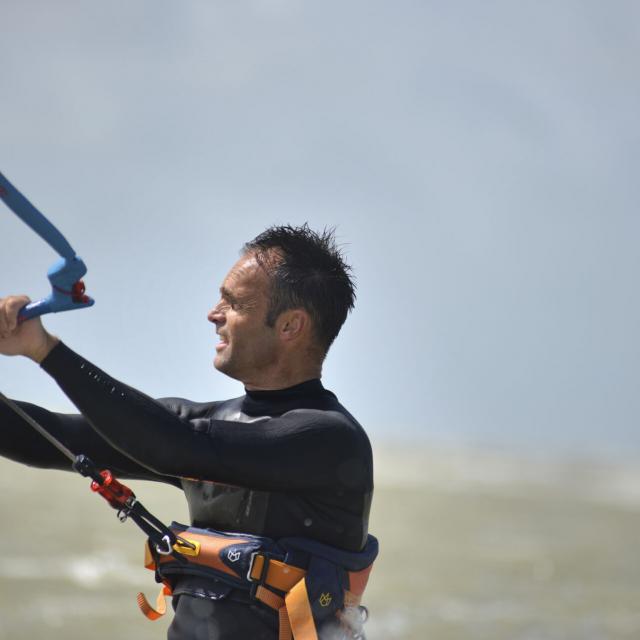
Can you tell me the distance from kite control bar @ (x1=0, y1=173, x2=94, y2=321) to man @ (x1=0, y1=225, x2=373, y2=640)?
8 centimetres

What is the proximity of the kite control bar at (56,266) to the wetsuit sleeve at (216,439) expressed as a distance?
149 millimetres

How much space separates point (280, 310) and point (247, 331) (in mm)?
150

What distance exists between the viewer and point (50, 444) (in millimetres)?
4281

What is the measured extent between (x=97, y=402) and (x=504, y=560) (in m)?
13.5

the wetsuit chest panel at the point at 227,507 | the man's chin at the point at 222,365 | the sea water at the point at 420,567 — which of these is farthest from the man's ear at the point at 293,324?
the sea water at the point at 420,567

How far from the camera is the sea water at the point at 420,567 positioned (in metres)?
11.2

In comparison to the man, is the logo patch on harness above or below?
below

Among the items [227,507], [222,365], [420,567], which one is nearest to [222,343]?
[222,365]

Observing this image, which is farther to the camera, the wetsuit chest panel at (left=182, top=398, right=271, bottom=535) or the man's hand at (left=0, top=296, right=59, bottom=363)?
the wetsuit chest panel at (left=182, top=398, right=271, bottom=535)

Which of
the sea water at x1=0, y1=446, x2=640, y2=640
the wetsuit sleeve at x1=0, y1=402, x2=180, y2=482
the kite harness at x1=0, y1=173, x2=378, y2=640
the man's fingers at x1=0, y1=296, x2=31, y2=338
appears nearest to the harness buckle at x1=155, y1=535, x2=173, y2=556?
the kite harness at x1=0, y1=173, x2=378, y2=640

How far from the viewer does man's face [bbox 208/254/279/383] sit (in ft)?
13.3

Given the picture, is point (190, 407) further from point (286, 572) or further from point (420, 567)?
point (420, 567)

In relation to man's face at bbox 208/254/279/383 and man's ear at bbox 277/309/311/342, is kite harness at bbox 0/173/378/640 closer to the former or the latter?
man's face at bbox 208/254/279/383

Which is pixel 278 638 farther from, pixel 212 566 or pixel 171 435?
pixel 171 435
